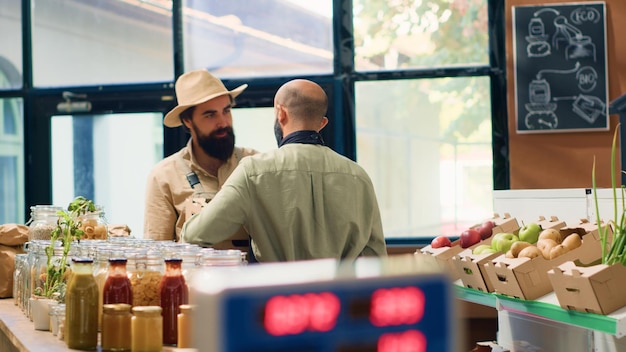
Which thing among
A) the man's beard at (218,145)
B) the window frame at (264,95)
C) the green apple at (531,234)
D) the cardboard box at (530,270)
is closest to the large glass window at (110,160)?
the window frame at (264,95)

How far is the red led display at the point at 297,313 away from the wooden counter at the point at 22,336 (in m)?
1.33

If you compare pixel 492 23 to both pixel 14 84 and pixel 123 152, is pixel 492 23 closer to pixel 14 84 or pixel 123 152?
pixel 123 152

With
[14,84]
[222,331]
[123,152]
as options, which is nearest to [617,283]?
[222,331]

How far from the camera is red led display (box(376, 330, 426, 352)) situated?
0.80m

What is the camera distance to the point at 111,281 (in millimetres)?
2123

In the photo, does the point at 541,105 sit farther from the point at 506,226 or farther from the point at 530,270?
the point at 530,270

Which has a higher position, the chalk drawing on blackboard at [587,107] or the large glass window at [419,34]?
the large glass window at [419,34]

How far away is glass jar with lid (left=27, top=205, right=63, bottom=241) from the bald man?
2.18 ft

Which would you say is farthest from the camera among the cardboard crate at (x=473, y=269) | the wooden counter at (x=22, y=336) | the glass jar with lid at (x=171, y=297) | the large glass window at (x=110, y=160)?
the large glass window at (x=110, y=160)

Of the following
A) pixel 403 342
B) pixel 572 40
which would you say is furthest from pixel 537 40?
pixel 403 342

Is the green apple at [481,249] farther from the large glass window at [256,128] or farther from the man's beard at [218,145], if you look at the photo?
the large glass window at [256,128]

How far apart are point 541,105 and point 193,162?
2590 millimetres

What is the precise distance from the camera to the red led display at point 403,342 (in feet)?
2.61

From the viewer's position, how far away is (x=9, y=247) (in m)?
3.81
